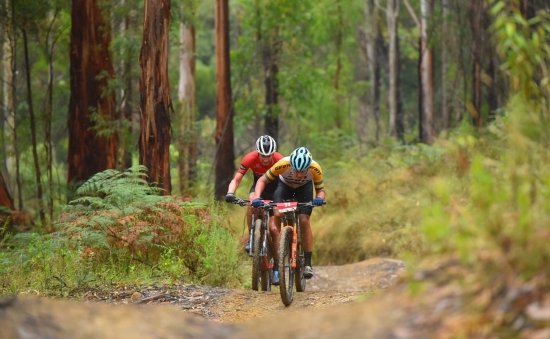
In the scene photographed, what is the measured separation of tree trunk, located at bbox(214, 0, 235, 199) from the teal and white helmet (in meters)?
13.4

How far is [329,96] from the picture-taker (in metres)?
37.3

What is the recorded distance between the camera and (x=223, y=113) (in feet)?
77.4

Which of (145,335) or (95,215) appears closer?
(145,335)

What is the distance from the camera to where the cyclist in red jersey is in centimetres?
1093

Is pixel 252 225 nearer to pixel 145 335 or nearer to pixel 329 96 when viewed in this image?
pixel 145 335

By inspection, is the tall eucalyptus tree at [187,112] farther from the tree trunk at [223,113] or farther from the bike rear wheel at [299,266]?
the bike rear wheel at [299,266]

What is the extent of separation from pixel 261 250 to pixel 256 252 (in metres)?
0.12

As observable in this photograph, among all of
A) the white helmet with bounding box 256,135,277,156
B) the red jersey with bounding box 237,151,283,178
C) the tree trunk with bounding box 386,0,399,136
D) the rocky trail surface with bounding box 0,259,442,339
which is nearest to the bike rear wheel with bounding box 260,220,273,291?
the white helmet with bounding box 256,135,277,156

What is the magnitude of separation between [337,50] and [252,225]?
2719 cm

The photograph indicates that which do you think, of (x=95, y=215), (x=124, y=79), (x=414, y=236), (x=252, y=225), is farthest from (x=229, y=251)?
(x=124, y=79)

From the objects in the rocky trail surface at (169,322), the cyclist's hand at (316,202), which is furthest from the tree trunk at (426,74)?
the rocky trail surface at (169,322)

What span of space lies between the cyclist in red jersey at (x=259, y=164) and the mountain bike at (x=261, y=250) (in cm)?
28

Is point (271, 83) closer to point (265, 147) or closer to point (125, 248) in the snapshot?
point (265, 147)

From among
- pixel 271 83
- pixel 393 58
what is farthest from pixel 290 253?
pixel 393 58
